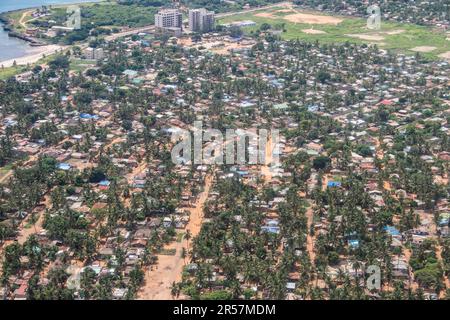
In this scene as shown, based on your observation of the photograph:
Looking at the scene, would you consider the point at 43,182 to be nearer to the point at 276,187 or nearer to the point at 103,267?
the point at 103,267

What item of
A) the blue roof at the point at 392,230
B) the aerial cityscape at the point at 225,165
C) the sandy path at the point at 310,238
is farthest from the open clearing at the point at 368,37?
the blue roof at the point at 392,230

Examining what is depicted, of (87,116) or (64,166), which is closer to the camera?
(64,166)

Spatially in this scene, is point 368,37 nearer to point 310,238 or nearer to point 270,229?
point 310,238

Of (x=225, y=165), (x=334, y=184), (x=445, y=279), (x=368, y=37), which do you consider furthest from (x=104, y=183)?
(x=368, y=37)

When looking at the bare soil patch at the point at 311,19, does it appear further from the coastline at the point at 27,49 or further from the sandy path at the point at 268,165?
the sandy path at the point at 268,165
